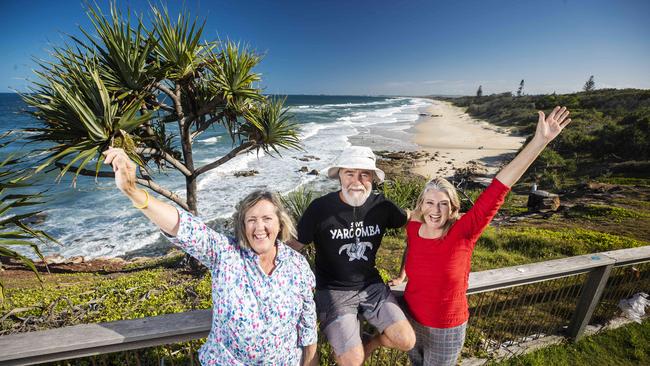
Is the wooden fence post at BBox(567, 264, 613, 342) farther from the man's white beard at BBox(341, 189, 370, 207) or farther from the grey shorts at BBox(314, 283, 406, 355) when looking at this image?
the man's white beard at BBox(341, 189, 370, 207)

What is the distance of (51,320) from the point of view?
300 cm

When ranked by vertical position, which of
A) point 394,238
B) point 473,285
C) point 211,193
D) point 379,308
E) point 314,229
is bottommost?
point 211,193

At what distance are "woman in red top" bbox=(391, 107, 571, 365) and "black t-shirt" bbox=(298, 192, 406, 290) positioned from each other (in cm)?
34

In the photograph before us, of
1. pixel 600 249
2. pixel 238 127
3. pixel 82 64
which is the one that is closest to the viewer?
pixel 82 64

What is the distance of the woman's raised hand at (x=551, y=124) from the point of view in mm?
1991

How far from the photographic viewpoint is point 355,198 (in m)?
2.45

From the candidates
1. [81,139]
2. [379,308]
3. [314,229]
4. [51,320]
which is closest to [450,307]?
[379,308]

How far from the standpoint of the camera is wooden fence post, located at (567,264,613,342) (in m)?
3.03

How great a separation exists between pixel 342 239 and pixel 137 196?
4.60 ft

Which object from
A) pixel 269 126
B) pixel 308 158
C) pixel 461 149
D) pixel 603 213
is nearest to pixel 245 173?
pixel 308 158

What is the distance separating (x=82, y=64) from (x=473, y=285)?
17.7 feet

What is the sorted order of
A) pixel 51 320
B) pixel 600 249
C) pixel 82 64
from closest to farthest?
pixel 51 320 → pixel 82 64 → pixel 600 249

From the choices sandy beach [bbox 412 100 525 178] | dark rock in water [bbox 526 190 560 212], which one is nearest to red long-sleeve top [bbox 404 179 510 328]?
dark rock in water [bbox 526 190 560 212]

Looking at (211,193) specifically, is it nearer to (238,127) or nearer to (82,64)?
(238,127)
